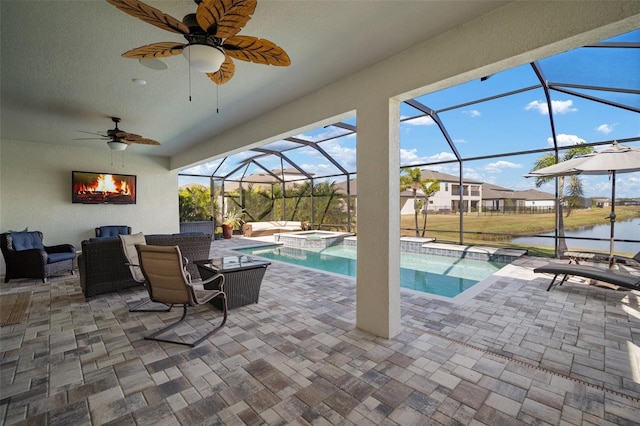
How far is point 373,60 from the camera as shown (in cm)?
302

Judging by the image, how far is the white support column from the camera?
2.99m

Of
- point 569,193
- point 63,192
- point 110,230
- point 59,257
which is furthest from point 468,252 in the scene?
point 63,192

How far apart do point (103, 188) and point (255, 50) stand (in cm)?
801

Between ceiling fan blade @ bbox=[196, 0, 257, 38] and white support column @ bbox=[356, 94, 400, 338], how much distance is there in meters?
1.69

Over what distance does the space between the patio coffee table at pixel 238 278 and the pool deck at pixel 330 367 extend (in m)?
0.16

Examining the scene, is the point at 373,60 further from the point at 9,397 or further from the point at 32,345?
the point at 32,345

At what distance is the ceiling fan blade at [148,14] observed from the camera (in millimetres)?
1639

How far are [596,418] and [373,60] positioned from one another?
11.5 feet

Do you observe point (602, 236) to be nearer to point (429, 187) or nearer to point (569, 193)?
point (569, 193)

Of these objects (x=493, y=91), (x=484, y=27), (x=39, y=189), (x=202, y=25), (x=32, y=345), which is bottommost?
(x=32, y=345)

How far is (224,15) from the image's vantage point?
1.81 meters

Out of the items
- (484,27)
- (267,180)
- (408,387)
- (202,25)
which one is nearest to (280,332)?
(408,387)

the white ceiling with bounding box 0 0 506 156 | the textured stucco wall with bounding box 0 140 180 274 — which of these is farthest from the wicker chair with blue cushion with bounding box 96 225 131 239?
the white ceiling with bounding box 0 0 506 156

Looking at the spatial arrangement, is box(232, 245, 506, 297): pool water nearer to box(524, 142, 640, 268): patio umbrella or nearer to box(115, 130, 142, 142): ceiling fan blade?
box(524, 142, 640, 268): patio umbrella
